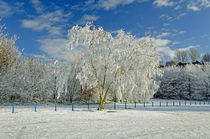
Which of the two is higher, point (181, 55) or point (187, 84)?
point (181, 55)

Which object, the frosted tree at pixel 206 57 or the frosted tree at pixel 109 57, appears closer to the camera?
the frosted tree at pixel 109 57

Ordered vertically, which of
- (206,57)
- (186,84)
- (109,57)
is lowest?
(186,84)

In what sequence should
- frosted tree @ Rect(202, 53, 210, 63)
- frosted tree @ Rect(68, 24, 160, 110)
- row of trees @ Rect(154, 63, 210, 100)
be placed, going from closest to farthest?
1. frosted tree @ Rect(68, 24, 160, 110)
2. row of trees @ Rect(154, 63, 210, 100)
3. frosted tree @ Rect(202, 53, 210, 63)

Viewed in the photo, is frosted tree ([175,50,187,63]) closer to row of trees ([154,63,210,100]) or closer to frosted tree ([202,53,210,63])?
frosted tree ([202,53,210,63])

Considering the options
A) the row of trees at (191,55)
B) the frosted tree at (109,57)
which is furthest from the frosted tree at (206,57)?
the frosted tree at (109,57)

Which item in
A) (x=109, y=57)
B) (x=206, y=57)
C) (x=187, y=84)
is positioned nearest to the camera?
(x=109, y=57)

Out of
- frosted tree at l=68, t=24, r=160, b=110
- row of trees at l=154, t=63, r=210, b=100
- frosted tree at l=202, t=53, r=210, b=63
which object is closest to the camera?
frosted tree at l=68, t=24, r=160, b=110

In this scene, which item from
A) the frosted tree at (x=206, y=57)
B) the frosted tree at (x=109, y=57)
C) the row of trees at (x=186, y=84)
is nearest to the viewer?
the frosted tree at (x=109, y=57)

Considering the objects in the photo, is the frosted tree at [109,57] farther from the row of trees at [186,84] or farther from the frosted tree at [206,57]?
the frosted tree at [206,57]

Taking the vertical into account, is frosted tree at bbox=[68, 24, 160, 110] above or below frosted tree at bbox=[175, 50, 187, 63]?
below

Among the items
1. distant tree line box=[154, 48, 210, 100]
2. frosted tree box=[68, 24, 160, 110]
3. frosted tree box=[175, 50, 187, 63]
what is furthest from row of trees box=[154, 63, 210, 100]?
frosted tree box=[68, 24, 160, 110]

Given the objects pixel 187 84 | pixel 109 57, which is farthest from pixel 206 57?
pixel 109 57

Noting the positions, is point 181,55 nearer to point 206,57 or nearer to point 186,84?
point 206,57

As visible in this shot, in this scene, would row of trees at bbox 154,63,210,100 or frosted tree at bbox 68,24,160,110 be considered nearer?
frosted tree at bbox 68,24,160,110
